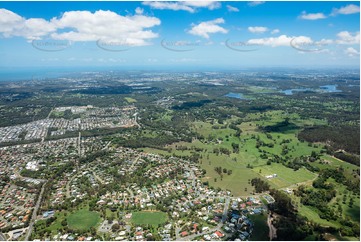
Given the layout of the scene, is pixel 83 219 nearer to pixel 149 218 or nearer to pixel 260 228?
pixel 149 218

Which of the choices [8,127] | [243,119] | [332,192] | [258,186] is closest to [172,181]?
[258,186]

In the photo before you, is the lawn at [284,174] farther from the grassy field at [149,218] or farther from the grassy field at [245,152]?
the grassy field at [149,218]

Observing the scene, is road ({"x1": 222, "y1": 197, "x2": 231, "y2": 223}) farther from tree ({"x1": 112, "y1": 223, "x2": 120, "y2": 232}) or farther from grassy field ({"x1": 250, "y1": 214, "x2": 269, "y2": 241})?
tree ({"x1": 112, "y1": 223, "x2": 120, "y2": 232})

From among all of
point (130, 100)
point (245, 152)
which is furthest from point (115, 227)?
point (130, 100)

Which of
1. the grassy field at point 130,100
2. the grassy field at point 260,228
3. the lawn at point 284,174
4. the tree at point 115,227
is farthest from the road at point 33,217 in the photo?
the grassy field at point 130,100

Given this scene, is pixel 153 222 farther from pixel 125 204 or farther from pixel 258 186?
pixel 258 186
